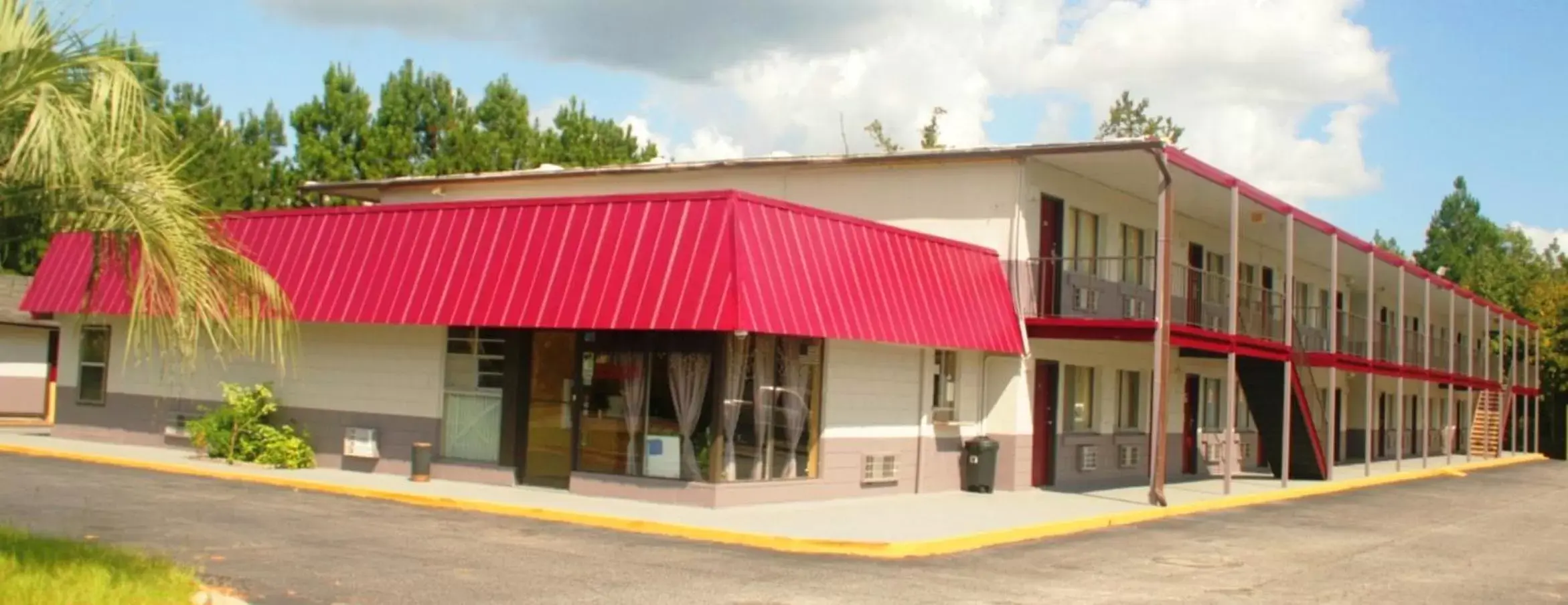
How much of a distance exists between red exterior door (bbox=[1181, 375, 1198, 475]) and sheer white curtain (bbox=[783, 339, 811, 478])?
14.1 m

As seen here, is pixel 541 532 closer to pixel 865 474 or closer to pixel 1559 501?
pixel 865 474

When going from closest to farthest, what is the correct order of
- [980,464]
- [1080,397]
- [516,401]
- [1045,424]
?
[516,401] → [980,464] → [1045,424] → [1080,397]

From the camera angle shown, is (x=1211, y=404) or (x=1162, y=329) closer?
(x=1162, y=329)

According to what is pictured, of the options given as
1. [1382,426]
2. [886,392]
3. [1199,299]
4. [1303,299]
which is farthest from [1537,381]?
[886,392]

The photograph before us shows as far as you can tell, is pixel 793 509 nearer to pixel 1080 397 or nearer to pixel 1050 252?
pixel 1050 252

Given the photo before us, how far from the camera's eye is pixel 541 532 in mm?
15344

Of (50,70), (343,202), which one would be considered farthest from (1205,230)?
(50,70)

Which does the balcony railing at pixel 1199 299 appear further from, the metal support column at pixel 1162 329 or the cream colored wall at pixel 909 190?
the cream colored wall at pixel 909 190

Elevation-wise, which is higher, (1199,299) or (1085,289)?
(1199,299)

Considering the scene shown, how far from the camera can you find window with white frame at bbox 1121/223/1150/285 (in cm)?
2783

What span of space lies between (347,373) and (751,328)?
7978 mm

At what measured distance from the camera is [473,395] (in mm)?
20984

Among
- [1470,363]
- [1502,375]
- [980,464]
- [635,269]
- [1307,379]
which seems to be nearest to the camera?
[635,269]

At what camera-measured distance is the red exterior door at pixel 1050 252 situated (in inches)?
957
